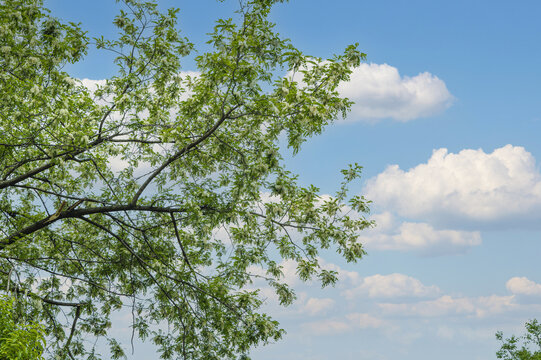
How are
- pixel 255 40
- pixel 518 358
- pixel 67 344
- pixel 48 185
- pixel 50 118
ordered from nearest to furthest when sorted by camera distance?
pixel 255 40 < pixel 50 118 < pixel 67 344 < pixel 48 185 < pixel 518 358

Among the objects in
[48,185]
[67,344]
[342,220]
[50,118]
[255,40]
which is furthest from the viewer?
[48,185]

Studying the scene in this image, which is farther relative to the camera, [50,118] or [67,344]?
[67,344]

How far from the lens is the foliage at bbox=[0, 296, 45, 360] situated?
27.5ft

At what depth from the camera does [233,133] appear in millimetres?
15500

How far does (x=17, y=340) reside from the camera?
852 cm

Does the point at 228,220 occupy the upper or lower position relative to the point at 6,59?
lower

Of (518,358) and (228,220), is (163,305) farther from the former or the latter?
(518,358)

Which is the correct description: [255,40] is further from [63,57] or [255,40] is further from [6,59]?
[6,59]

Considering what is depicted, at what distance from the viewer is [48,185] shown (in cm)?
1933

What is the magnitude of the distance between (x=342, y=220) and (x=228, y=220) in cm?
326

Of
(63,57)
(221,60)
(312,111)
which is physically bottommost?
(312,111)

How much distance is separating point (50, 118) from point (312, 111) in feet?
20.8

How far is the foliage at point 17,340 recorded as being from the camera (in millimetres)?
8375

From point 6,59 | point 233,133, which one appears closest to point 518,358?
point 233,133
